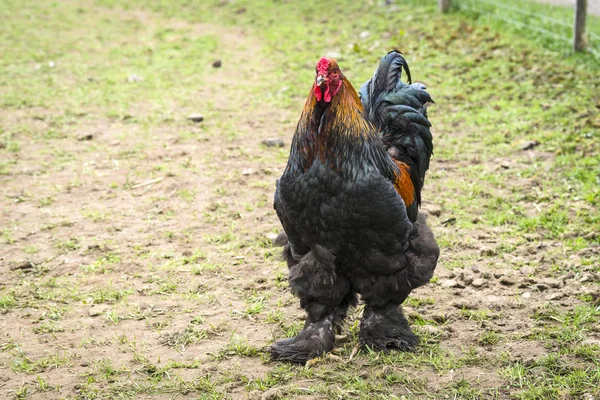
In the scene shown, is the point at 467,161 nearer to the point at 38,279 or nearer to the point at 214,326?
the point at 214,326

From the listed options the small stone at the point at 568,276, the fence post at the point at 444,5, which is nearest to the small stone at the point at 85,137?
the small stone at the point at 568,276

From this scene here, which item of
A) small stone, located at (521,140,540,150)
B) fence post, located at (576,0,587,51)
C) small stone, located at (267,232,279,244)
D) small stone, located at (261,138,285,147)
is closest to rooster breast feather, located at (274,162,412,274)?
small stone, located at (267,232,279,244)

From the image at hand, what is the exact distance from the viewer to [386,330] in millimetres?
4516

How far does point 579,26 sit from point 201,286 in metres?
7.04

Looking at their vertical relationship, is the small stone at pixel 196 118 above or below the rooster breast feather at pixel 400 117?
below

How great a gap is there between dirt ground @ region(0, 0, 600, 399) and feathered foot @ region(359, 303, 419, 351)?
0.35 ft

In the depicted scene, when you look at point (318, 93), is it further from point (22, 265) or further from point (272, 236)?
point (22, 265)

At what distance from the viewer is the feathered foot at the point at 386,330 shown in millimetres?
4512

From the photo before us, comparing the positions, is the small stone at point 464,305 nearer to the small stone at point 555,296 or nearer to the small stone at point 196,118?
the small stone at point 555,296

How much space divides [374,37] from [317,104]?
8772 mm

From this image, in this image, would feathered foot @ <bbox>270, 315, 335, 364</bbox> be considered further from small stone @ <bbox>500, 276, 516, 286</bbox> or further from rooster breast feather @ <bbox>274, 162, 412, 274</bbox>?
small stone @ <bbox>500, 276, 516, 286</bbox>

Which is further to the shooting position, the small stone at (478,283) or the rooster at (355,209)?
the small stone at (478,283)

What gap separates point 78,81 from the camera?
1148 centimetres

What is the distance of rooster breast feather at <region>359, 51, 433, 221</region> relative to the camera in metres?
4.78
